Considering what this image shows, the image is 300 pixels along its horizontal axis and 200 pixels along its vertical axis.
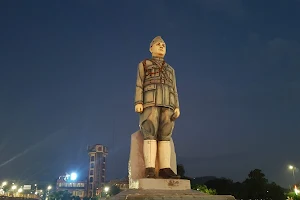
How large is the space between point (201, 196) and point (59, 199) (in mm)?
63807

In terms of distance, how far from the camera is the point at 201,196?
5578 millimetres

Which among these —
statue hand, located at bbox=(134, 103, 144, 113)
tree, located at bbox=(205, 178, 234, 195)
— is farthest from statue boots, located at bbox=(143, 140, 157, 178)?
tree, located at bbox=(205, 178, 234, 195)

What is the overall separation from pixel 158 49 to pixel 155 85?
4.23ft

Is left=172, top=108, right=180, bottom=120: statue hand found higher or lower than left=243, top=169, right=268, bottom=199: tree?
higher

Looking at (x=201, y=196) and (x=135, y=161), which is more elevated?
(x=135, y=161)

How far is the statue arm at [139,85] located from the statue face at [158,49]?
0.60 meters

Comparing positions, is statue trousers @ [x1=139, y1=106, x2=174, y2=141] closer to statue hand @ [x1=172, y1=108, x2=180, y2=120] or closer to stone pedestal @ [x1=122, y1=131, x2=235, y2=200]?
statue hand @ [x1=172, y1=108, x2=180, y2=120]

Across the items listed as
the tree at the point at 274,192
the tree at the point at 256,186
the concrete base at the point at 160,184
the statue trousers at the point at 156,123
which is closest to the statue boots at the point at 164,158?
the statue trousers at the point at 156,123

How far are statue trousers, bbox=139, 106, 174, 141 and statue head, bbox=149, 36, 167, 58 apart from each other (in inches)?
68.0

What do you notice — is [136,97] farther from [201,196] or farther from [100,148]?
[100,148]

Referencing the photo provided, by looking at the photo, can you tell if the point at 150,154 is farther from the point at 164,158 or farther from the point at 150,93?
the point at 150,93

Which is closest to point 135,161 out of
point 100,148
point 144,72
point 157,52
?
point 144,72

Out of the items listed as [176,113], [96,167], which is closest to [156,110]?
[176,113]

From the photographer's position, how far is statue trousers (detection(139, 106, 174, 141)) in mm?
7273
